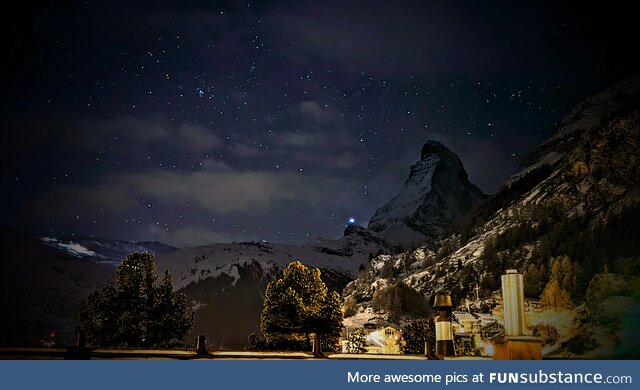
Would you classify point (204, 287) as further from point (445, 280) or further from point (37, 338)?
point (445, 280)

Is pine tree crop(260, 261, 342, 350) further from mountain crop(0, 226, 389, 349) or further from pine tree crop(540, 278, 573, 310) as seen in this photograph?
mountain crop(0, 226, 389, 349)

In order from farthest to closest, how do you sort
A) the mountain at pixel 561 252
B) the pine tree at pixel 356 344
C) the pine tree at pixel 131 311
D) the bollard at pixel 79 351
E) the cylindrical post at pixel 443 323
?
1. the mountain at pixel 561 252
2. the pine tree at pixel 356 344
3. the pine tree at pixel 131 311
4. the cylindrical post at pixel 443 323
5. the bollard at pixel 79 351

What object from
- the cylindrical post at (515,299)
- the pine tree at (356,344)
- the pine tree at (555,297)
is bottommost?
the pine tree at (356,344)

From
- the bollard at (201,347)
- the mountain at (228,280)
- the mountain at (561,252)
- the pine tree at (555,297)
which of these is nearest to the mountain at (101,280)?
the mountain at (228,280)

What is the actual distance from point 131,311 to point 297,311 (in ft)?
19.0

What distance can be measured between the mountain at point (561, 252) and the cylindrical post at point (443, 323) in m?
34.7

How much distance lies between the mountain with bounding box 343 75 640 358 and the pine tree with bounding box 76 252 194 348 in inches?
1211

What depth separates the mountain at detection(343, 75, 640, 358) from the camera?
46.9 meters

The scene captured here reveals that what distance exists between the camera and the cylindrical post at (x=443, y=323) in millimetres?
8461

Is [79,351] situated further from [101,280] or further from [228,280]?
[228,280]

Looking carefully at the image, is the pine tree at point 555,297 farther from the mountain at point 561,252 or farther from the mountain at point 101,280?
the mountain at point 101,280

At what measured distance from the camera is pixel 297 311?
21.8 m

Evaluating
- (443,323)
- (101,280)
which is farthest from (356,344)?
(101,280)

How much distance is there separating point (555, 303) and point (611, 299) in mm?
14222
